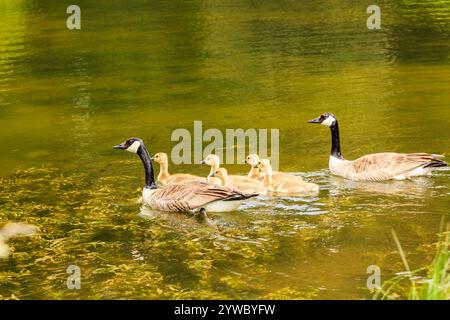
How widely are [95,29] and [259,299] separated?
23844mm

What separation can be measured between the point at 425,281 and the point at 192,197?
4.84 m

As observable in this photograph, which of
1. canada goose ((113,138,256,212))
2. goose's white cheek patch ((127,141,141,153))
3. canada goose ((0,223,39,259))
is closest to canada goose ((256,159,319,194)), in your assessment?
canada goose ((113,138,256,212))

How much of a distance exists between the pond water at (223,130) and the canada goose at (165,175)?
0.48 metres

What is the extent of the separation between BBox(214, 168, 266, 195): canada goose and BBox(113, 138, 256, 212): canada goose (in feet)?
1.91

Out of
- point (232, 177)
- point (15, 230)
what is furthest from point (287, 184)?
point (15, 230)

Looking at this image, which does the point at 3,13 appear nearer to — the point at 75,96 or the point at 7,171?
the point at 75,96

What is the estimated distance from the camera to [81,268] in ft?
34.7

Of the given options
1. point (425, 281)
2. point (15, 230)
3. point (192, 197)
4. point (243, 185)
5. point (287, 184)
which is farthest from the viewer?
point (243, 185)

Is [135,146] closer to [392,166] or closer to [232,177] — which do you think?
[232,177]

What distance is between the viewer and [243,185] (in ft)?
42.1

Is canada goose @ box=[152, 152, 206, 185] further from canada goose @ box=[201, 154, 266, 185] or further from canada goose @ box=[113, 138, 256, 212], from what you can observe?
canada goose @ box=[113, 138, 256, 212]

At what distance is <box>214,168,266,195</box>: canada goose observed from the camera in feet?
41.8

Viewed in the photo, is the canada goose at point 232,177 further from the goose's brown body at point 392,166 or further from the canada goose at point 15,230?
the canada goose at point 15,230
